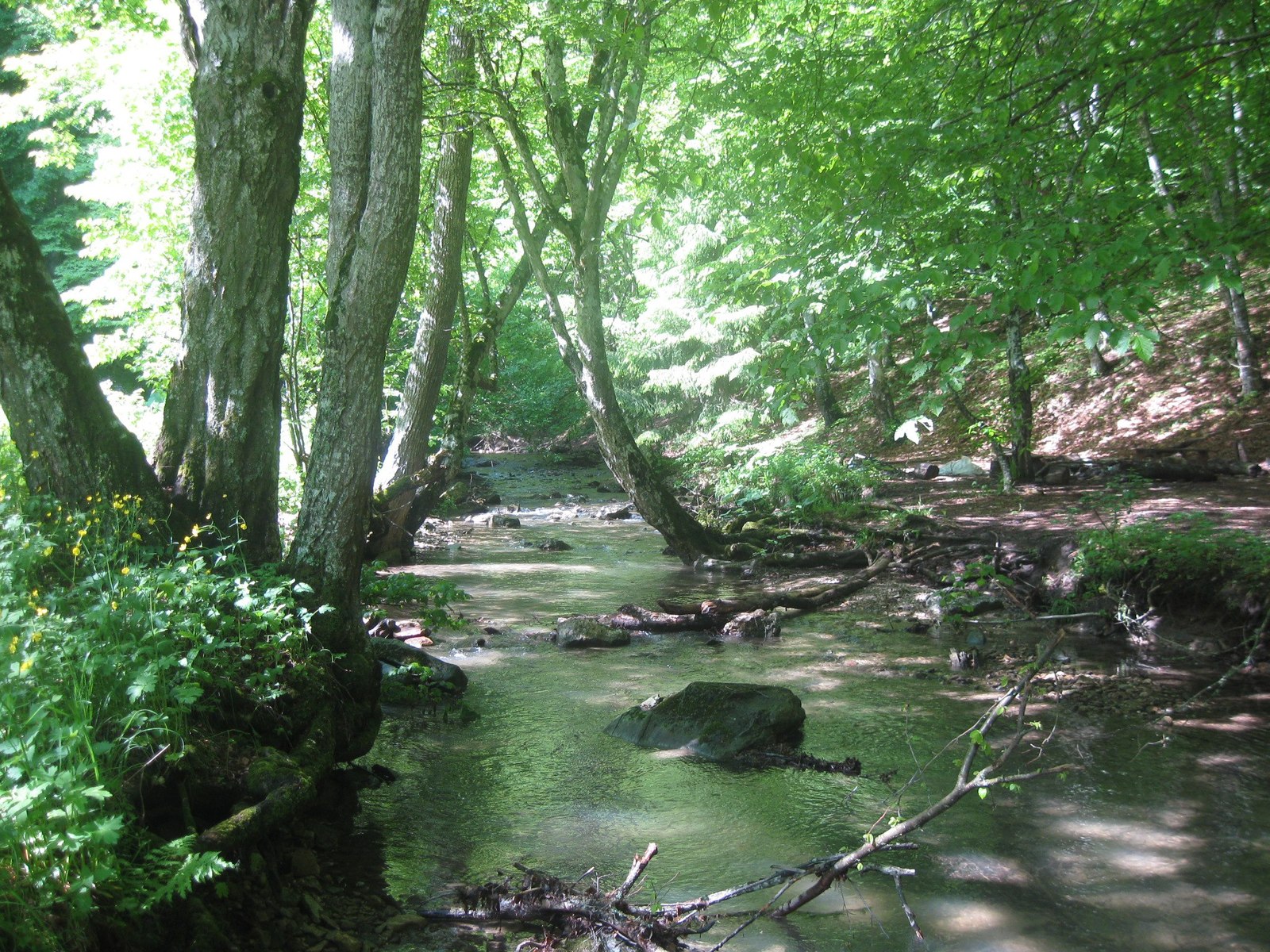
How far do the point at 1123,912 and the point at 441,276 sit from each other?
35.4 feet

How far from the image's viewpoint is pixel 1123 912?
4191 mm

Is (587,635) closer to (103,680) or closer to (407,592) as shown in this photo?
(407,592)

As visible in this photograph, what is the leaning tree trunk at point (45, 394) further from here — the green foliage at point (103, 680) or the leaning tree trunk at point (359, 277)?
the leaning tree trunk at point (359, 277)

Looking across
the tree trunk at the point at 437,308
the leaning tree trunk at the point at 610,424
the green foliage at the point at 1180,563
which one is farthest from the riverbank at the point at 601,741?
the tree trunk at the point at 437,308

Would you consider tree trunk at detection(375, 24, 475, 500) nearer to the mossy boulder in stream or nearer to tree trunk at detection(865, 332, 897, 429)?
the mossy boulder in stream

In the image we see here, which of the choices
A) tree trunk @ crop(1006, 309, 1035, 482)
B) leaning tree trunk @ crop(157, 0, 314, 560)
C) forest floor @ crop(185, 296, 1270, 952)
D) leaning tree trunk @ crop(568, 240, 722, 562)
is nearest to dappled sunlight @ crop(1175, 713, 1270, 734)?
forest floor @ crop(185, 296, 1270, 952)

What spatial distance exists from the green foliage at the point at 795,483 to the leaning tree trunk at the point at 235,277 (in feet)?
30.3

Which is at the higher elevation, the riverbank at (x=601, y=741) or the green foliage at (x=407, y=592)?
the green foliage at (x=407, y=592)

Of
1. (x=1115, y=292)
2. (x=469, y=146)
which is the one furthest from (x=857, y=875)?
(x=469, y=146)

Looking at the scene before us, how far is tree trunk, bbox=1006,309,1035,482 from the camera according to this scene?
12109 mm

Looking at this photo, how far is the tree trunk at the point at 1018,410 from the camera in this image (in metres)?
12.1

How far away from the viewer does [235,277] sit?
233 inches

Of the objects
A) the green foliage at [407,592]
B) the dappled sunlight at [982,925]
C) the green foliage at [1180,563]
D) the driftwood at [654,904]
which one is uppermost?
the green foliage at [407,592]

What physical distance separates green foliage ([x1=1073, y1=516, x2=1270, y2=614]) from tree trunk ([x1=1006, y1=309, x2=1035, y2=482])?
3.49m
